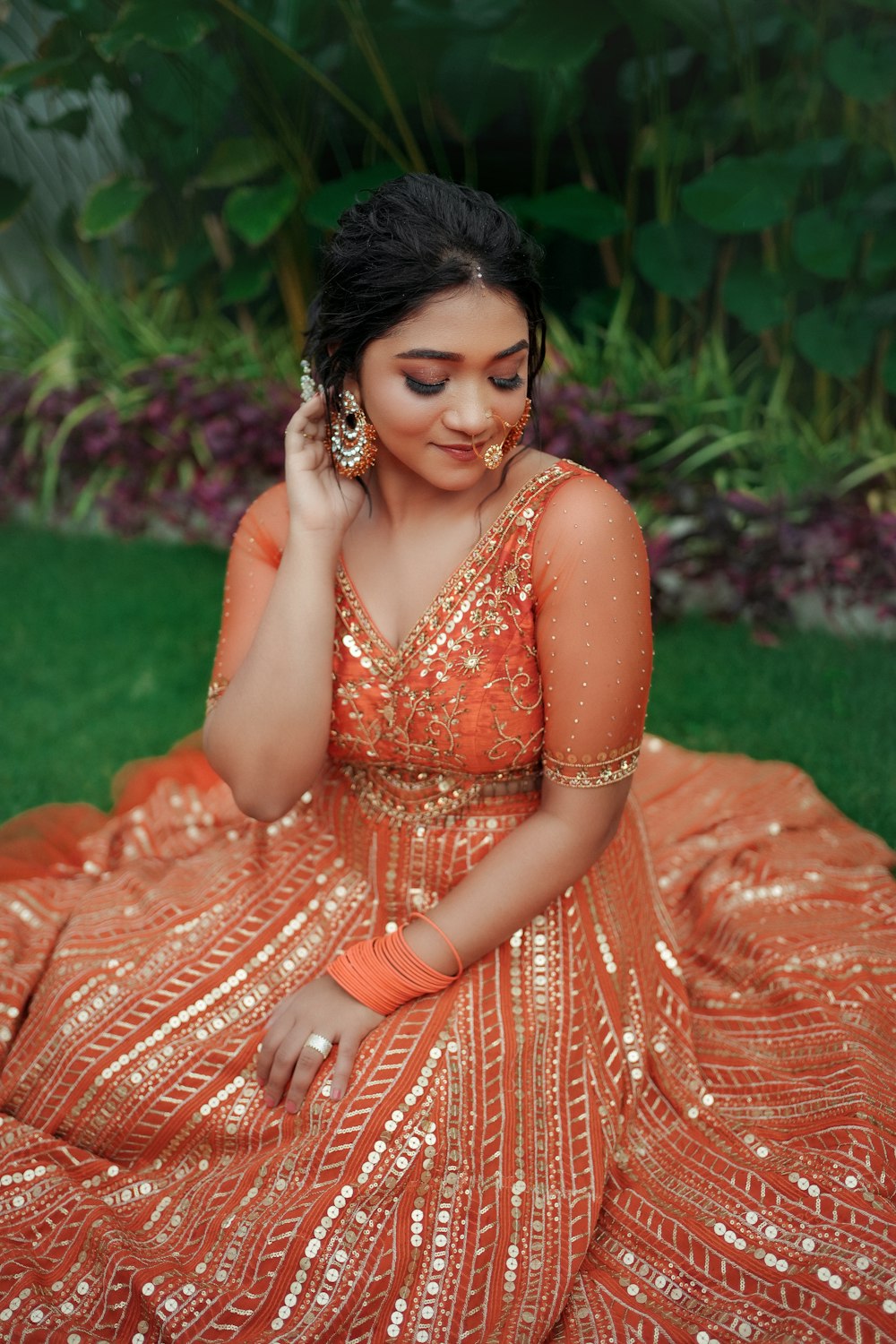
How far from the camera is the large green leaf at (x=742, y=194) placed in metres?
3.99

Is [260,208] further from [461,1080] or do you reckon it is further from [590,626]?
[461,1080]

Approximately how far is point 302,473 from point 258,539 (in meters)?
0.19

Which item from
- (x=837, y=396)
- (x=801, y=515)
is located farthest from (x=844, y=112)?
(x=801, y=515)

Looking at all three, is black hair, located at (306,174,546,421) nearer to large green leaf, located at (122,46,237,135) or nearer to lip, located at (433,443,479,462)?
lip, located at (433,443,479,462)

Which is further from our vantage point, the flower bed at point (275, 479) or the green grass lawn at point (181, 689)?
the flower bed at point (275, 479)

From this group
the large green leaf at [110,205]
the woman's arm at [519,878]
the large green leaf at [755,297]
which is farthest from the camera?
the large green leaf at [110,205]

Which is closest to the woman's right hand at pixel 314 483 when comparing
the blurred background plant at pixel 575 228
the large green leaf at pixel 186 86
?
the blurred background plant at pixel 575 228

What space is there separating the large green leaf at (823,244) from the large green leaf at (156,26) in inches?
87.1

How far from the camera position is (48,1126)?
Answer: 6.06 feet

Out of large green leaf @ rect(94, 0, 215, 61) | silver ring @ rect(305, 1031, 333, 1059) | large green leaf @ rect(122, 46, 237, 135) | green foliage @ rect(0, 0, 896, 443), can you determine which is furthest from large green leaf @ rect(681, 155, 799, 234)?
silver ring @ rect(305, 1031, 333, 1059)

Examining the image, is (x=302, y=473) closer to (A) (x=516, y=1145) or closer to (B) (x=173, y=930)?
(B) (x=173, y=930)

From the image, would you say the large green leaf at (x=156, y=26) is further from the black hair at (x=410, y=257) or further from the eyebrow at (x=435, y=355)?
Answer: the eyebrow at (x=435, y=355)

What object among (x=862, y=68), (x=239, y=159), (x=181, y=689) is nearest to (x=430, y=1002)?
(x=181, y=689)

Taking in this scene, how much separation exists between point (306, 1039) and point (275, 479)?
348 cm
